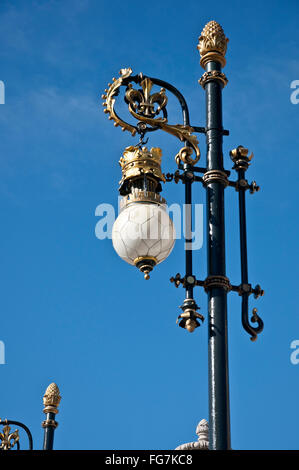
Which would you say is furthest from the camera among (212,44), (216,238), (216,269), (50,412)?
(50,412)

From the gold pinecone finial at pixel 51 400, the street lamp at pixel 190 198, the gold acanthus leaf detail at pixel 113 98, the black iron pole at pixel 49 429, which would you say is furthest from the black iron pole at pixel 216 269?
the gold pinecone finial at pixel 51 400

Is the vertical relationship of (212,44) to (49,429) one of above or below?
above

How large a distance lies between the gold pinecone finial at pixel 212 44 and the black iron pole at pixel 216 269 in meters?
0.08

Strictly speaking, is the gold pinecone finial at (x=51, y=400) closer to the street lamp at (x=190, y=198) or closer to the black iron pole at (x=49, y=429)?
the black iron pole at (x=49, y=429)

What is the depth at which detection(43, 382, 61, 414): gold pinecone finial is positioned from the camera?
17.0 meters

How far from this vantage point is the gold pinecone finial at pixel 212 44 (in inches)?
411

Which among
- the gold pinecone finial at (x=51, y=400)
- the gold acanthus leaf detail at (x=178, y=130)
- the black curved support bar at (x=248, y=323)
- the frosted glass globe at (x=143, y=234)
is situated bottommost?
the black curved support bar at (x=248, y=323)

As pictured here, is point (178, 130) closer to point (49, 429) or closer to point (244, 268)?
point (244, 268)

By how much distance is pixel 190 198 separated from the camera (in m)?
9.73

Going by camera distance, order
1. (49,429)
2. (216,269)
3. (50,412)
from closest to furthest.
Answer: (216,269)
(49,429)
(50,412)

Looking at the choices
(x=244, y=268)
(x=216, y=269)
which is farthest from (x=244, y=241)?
(x=216, y=269)

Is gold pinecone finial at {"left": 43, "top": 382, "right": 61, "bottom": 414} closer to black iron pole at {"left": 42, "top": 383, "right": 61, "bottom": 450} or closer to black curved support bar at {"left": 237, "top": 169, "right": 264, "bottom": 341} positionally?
black iron pole at {"left": 42, "top": 383, "right": 61, "bottom": 450}

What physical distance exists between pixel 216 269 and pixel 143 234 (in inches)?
30.4
